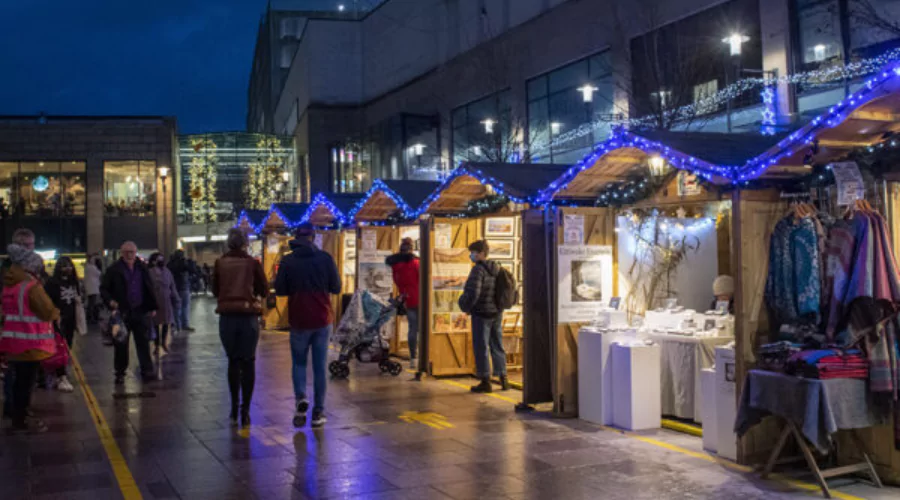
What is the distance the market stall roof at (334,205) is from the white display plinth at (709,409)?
9734mm

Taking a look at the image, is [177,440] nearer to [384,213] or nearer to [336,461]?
[336,461]

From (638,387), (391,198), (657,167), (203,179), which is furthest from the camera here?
(203,179)

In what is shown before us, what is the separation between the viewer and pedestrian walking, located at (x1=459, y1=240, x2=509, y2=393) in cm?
1120

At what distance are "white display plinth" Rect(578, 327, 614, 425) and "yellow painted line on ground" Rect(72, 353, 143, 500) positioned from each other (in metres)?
4.58

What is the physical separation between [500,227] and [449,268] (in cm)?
97

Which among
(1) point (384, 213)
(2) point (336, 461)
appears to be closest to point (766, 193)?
(2) point (336, 461)

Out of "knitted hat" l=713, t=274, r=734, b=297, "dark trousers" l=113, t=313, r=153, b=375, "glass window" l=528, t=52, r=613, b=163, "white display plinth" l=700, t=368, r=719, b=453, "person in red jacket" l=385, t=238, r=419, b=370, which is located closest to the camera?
"white display plinth" l=700, t=368, r=719, b=453

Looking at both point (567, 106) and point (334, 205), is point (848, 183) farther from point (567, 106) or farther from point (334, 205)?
point (567, 106)

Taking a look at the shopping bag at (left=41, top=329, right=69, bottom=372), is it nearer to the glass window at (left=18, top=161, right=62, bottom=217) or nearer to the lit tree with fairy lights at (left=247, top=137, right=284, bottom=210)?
the glass window at (left=18, top=161, right=62, bottom=217)

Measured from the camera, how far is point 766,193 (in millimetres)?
7539

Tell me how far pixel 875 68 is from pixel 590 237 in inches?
374

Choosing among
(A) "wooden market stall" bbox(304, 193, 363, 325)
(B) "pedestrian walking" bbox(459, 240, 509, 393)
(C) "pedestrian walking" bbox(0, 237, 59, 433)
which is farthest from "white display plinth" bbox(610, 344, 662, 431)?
(A) "wooden market stall" bbox(304, 193, 363, 325)

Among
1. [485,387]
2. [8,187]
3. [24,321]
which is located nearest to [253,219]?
[485,387]

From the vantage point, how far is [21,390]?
29.6 ft
